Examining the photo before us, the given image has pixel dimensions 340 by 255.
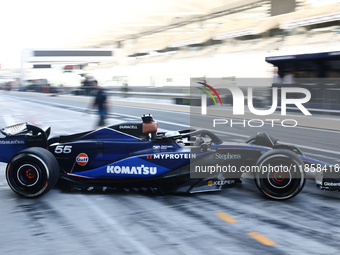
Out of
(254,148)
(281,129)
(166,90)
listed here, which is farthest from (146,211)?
(166,90)

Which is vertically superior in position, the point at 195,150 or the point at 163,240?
the point at 195,150

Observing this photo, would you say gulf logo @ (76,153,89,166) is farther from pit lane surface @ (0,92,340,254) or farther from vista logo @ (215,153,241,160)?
vista logo @ (215,153,241,160)

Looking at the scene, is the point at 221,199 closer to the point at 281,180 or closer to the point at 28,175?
the point at 281,180

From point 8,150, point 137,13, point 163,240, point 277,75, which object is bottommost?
point 163,240

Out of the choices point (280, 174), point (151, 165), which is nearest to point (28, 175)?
point (151, 165)

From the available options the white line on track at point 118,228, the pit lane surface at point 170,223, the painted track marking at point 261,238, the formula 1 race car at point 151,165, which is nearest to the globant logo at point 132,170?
the formula 1 race car at point 151,165

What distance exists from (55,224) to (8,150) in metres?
1.72

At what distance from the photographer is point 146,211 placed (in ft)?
12.9

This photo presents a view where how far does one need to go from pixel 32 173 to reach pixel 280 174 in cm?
292

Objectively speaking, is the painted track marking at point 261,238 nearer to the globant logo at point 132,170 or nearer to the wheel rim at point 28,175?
the globant logo at point 132,170

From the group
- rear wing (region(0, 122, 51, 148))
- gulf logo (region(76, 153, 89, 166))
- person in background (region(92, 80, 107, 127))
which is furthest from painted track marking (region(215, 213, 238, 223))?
person in background (region(92, 80, 107, 127))

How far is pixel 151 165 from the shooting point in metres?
4.38

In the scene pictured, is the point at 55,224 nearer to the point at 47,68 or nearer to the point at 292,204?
the point at 292,204

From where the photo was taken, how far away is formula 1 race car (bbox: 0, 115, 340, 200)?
4148 mm
